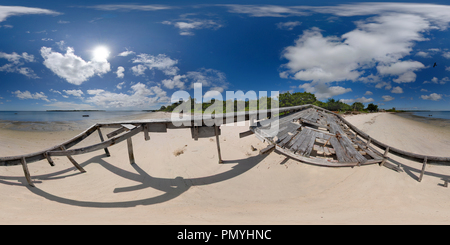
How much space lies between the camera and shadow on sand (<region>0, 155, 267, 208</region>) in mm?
3346

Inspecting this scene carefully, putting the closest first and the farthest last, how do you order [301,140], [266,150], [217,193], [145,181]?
1. [266,150]
2. [217,193]
3. [145,181]
4. [301,140]

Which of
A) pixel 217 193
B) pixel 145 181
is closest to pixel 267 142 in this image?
pixel 217 193

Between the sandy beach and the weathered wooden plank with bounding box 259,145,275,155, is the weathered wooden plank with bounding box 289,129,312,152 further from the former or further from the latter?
→ the sandy beach

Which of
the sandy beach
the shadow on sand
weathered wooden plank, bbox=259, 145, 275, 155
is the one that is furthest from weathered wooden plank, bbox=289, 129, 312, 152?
the shadow on sand

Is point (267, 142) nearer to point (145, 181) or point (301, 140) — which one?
point (301, 140)

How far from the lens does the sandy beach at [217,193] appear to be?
2.68m

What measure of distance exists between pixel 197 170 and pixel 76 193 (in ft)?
10.4

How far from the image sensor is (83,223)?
241 cm

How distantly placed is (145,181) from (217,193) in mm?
2226

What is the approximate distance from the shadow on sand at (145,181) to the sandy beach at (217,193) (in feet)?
0.07

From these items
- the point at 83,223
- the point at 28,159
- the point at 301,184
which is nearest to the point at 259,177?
the point at 301,184

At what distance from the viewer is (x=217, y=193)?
3775 millimetres

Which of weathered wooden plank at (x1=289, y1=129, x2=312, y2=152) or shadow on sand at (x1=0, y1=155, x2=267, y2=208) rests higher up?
weathered wooden plank at (x1=289, y1=129, x2=312, y2=152)

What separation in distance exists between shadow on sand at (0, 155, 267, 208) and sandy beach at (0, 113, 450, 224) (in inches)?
0.9
